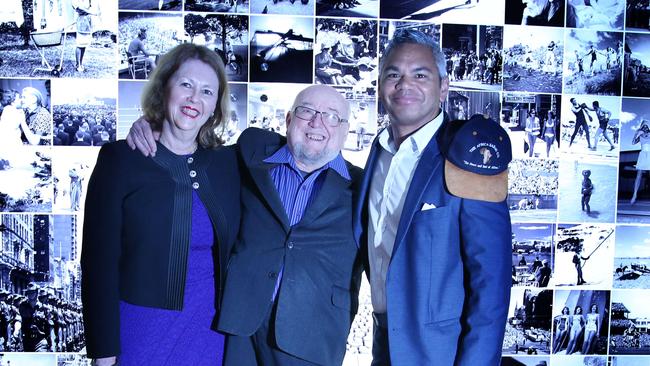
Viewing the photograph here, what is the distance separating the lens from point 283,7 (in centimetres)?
289

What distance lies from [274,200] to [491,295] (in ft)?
2.24

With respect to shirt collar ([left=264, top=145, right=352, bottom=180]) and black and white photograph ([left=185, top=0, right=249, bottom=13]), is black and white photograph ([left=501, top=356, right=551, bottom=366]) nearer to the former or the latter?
shirt collar ([left=264, top=145, right=352, bottom=180])

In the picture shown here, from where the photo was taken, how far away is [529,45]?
118 inches

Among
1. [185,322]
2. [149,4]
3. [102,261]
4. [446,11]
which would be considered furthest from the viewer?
[446,11]

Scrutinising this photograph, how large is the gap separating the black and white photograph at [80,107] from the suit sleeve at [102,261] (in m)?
1.50

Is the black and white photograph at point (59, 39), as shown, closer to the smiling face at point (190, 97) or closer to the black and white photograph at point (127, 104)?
the black and white photograph at point (127, 104)

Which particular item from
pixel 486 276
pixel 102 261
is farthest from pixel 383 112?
pixel 102 261

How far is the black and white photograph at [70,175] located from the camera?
287cm

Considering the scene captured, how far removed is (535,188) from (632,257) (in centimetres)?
73

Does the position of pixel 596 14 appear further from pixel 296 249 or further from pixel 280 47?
pixel 296 249

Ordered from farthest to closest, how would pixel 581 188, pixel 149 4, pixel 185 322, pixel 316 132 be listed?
1. pixel 581 188
2. pixel 149 4
3. pixel 316 132
4. pixel 185 322

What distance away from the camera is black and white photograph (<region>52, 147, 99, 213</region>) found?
2873 millimetres

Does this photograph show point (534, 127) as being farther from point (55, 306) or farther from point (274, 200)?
point (55, 306)

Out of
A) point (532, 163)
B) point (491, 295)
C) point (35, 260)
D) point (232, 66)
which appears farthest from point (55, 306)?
point (532, 163)
